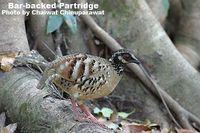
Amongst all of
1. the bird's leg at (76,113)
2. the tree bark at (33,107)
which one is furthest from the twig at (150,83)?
the bird's leg at (76,113)

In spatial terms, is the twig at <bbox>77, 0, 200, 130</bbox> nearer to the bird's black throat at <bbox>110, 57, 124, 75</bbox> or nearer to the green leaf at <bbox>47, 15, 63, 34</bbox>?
the green leaf at <bbox>47, 15, 63, 34</bbox>

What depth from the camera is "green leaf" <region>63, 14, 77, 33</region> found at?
524 centimetres

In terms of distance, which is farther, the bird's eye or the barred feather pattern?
the bird's eye

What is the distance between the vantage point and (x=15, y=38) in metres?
4.76

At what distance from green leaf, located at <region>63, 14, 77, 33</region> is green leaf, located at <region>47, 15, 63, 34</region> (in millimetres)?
47

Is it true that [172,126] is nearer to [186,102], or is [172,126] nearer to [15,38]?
[186,102]

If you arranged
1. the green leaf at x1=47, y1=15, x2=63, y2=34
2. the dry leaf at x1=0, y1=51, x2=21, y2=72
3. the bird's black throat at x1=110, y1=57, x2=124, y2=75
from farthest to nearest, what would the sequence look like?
the green leaf at x1=47, y1=15, x2=63, y2=34
the dry leaf at x1=0, y1=51, x2=21, y2=72
the bird's black throat at x1=110, y1=57, x2=124, y2=75

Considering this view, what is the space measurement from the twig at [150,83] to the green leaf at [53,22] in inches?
10.1

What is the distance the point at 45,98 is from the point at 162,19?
2692 mm

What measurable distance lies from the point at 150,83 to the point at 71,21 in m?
0.90

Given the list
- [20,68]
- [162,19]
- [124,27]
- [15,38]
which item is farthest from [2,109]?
[162,19]

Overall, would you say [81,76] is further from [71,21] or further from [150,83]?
[150,83]

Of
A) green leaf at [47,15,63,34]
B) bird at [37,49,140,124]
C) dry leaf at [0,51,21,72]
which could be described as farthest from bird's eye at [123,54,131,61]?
green leaf at [47,15,63,34]

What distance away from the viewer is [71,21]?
525cm
